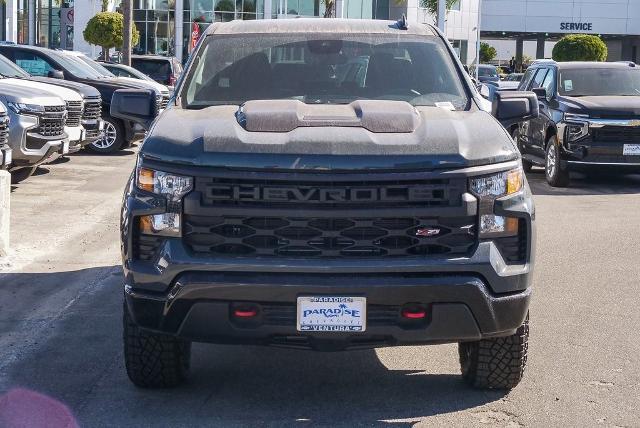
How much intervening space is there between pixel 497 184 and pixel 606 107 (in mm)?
10847

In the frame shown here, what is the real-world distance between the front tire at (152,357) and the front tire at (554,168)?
1105cm

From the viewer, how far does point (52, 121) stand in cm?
1408

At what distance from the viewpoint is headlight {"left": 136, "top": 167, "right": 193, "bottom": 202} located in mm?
4961

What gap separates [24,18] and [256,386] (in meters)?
58.7

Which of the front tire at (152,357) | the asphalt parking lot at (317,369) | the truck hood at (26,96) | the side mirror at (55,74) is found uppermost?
the side mirror at (55,74)

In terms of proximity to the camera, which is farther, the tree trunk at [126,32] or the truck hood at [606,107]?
the tree trunk at [126,32]

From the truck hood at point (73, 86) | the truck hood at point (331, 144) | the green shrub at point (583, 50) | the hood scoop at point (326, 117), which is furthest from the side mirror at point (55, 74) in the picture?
the green shrub at point (583, 50)

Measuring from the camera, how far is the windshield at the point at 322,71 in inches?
247

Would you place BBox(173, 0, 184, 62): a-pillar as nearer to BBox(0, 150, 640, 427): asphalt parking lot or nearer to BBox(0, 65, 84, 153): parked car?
BBox(0, 65, 84, 153): parked car

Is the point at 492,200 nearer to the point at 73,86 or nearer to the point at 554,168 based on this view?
the point at 554,168

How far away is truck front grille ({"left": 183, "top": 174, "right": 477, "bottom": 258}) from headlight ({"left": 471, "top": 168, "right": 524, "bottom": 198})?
0.09m

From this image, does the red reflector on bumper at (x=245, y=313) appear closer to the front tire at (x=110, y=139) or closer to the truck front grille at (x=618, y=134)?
the truck front grille at (x=618, y=134)

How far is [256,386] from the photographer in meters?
5.80

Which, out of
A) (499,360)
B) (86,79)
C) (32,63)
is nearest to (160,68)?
(86,79)
